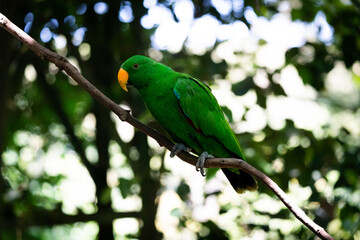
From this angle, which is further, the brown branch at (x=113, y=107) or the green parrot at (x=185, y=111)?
the green parrot at (x=185, y=111)

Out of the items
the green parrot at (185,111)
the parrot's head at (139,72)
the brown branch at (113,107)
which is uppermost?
the parrot's head at (139,72)

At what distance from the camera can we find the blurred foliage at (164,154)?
363 cm

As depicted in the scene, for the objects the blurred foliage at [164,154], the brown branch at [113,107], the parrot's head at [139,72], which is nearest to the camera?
the brown branch at [113,107]

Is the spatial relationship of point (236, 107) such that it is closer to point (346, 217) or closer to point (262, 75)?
point (262, 75)

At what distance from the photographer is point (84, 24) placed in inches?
157

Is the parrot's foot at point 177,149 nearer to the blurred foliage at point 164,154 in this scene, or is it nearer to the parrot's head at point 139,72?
the blurred foliage at point 164,154

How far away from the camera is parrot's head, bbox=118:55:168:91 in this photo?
3170 mm

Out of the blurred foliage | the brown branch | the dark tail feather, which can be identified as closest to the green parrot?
the dark tail feather

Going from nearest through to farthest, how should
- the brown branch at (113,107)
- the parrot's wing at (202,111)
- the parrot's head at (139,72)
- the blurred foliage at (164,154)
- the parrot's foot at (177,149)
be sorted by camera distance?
the brown branch at (113,107) → the parrot's foot at (177,149) → the parrot's wing at (202,111) → the parrot's head at (139,72) → the blurred foliage at (164,154)

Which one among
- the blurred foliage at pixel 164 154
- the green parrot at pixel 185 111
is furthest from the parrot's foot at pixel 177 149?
the blurred foliage at pixel 164 154

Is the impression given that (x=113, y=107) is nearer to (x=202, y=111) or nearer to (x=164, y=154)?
(x=202, y=111)

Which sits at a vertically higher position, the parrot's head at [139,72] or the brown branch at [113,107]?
the parrot's head at [139,72]

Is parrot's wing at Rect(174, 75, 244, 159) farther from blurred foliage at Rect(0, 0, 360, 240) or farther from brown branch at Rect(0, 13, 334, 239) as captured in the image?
brown branch at Rect(0, 13, 334, 239)

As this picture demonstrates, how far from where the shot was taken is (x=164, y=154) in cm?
430
